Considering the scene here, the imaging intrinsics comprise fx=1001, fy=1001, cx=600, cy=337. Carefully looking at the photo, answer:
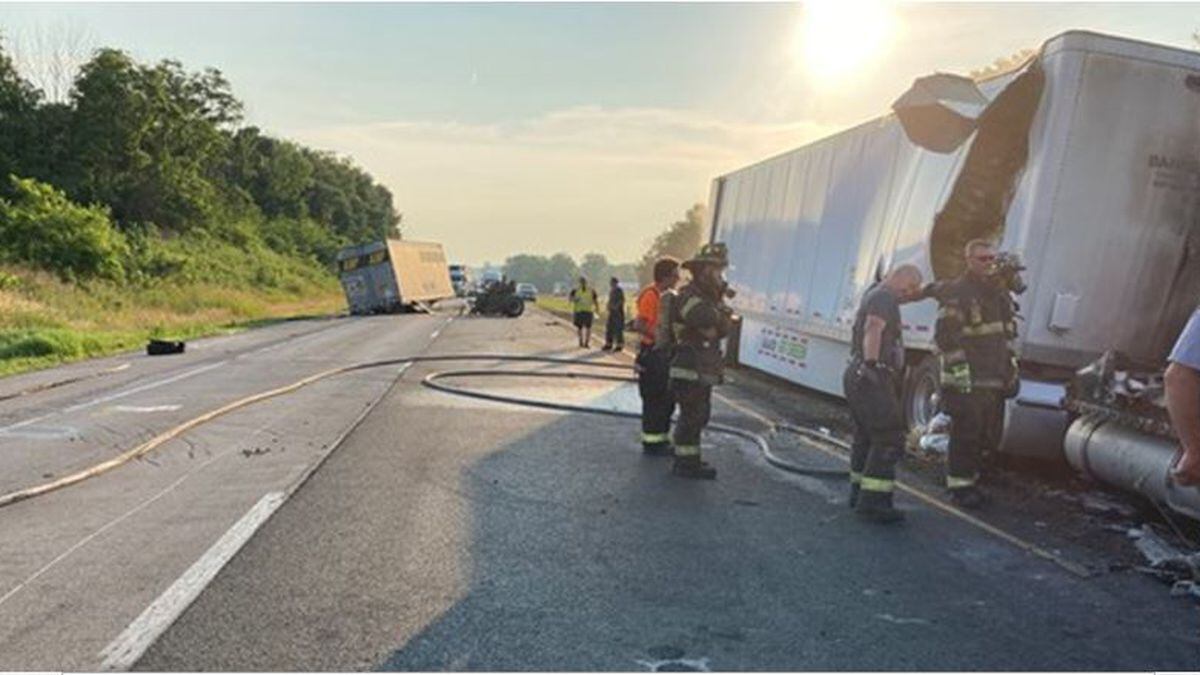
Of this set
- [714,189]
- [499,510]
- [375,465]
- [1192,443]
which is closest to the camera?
[1192,443]

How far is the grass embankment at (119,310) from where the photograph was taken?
65.9ft

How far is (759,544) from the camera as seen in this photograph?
5.68m

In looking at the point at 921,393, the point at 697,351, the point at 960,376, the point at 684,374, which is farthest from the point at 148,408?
the point at 960,376

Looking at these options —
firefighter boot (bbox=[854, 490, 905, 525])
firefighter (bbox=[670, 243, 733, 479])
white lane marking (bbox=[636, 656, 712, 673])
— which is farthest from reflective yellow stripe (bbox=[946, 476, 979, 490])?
white lane marking (bbox=[636, 656, 712, 673])

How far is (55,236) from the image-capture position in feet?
122

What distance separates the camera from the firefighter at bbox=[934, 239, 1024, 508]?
697 cm

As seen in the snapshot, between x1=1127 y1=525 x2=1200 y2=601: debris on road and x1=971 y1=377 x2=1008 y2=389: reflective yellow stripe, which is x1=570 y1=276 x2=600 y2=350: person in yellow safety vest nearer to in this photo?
x1=971 y1=377 x2=1008 y2=389: reflective yellow stripe

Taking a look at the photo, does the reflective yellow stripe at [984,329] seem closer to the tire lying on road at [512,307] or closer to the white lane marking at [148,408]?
→ the white lane marking at [148,408]

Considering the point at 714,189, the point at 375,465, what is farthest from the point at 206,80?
the point at 375,465

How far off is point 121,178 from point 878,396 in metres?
54.7

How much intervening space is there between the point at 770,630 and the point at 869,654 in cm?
43

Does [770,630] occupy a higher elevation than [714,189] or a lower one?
lower

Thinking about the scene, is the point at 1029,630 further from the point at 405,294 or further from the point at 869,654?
the point at 405,294

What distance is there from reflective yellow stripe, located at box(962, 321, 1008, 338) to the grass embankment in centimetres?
1515
